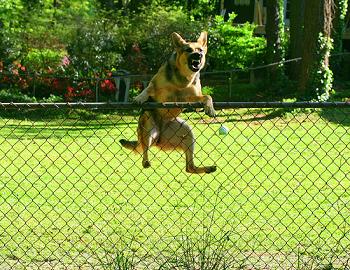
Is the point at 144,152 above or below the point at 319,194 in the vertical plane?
above

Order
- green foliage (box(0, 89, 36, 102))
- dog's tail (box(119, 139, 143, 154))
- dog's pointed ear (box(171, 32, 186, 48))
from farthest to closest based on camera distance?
green foliage (box(0, 89, 36, 102))
dog's pointed ear (box(171, 32, 186, 48))
dog's tail (box(119, 139, 143, 154))

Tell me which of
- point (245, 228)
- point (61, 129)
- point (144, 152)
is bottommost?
point (61, 129)

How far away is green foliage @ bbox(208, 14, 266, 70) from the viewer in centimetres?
2272

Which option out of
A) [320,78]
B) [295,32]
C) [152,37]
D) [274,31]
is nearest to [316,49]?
[320,78]

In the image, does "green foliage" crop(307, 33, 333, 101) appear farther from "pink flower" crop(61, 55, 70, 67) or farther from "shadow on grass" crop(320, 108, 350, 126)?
"pink flower" crop(61, 55, 70, 67)

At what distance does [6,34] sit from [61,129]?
7.45m

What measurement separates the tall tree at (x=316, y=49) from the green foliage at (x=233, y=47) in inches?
173

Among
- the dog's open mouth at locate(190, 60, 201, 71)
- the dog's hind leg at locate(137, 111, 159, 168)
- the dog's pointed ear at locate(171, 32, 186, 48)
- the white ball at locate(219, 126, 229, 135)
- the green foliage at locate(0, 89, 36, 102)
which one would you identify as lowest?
the green foliage at locate(0, 89, 36, 102)

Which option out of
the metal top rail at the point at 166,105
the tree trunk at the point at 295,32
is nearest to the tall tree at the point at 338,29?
the tree trunk at the point at 295,32

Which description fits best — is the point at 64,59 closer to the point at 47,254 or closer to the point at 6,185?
the point at 6,185

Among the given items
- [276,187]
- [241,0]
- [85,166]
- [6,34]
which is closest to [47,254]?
[276,187]

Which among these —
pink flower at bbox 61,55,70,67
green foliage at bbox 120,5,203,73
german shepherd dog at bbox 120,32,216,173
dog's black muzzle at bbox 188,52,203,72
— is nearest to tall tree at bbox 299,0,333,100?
green foliage at bbox 120,5,203,73

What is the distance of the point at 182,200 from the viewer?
360 inches

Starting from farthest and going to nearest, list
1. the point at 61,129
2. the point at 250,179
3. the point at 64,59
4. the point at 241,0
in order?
the point at 241,0
the point at 64,59
the point at 61,129
the point at 250,179
